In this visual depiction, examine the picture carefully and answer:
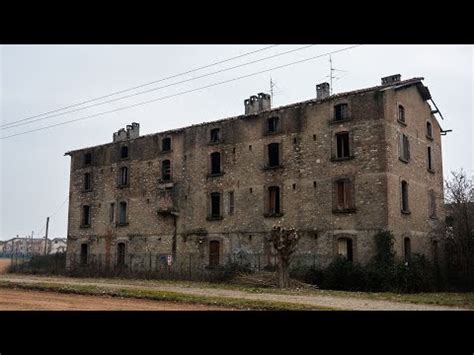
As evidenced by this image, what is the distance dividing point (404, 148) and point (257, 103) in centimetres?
870

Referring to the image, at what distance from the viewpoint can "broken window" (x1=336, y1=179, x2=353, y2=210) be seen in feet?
82.1

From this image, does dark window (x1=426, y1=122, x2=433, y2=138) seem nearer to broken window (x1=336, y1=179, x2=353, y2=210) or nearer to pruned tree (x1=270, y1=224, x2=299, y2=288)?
broken window (x1=336, y1=179, x2=353, y2=210)

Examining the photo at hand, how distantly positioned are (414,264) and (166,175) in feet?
54.0

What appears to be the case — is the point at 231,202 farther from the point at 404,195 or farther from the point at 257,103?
the point at 404,195

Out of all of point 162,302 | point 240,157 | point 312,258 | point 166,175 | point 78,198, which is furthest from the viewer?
point 78,198

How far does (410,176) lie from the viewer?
26359mm

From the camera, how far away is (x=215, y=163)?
101ft

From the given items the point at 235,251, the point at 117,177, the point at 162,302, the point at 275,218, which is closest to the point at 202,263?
the point at 235,251

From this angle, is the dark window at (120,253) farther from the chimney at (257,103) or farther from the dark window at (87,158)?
the chimney at (257,103)

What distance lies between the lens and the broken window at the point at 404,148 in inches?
1010

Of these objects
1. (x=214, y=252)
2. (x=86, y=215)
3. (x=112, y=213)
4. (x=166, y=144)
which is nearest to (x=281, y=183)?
(x=214, y=252)

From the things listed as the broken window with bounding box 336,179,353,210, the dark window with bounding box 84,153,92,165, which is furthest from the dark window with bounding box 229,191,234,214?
the dark window with bounding box 84,153,92,165
